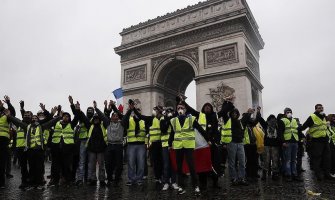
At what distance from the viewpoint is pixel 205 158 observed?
586cm

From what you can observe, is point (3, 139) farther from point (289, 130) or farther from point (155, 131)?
point (289, 130)

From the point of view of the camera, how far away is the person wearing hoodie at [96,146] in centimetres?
732

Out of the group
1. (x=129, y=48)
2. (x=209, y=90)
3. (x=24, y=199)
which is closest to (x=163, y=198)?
(x=24, y=199)

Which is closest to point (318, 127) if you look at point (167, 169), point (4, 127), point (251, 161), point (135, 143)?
point (251, 161)

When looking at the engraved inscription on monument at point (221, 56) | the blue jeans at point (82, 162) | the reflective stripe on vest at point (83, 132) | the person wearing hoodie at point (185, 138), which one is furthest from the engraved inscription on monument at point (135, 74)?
the person wearing hoodie at point (185, 138)

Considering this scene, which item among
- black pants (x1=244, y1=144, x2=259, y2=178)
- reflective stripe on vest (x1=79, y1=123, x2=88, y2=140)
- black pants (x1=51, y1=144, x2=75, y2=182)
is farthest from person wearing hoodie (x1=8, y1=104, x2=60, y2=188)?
black pants (x1=244, y1=144, x2=259, y2=178)

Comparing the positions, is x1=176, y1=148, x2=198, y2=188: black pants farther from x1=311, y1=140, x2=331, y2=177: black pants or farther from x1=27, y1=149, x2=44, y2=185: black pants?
x1=311, y1=140, x2=331, y2=177: black pants

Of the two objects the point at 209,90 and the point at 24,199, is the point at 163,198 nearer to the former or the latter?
the point at 24,199

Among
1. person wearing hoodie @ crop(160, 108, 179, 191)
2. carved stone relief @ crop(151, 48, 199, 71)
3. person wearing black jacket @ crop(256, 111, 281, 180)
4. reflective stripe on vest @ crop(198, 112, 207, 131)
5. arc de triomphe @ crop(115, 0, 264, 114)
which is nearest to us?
reflective stripe on vest @ crop(198, 112, 207, 131)

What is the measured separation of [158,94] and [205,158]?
19.7 metres

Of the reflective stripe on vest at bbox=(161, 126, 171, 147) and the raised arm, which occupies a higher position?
the raised arm

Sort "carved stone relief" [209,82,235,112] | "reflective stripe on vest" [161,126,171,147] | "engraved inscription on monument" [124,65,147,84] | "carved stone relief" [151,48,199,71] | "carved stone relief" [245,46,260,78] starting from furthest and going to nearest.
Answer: "engraved inscription on monument" [124,65,147,84] → "carved stone relief" [151,48,199,71] → "carved stone relief" [245,46,260,78] → "carved stone relief" [209,82,235,112] → "reflective stripe on vest" [161,126,171,147]

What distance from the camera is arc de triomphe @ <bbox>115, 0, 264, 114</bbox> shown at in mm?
21359

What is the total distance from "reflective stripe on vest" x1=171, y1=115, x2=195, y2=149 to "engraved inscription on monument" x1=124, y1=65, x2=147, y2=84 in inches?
801
